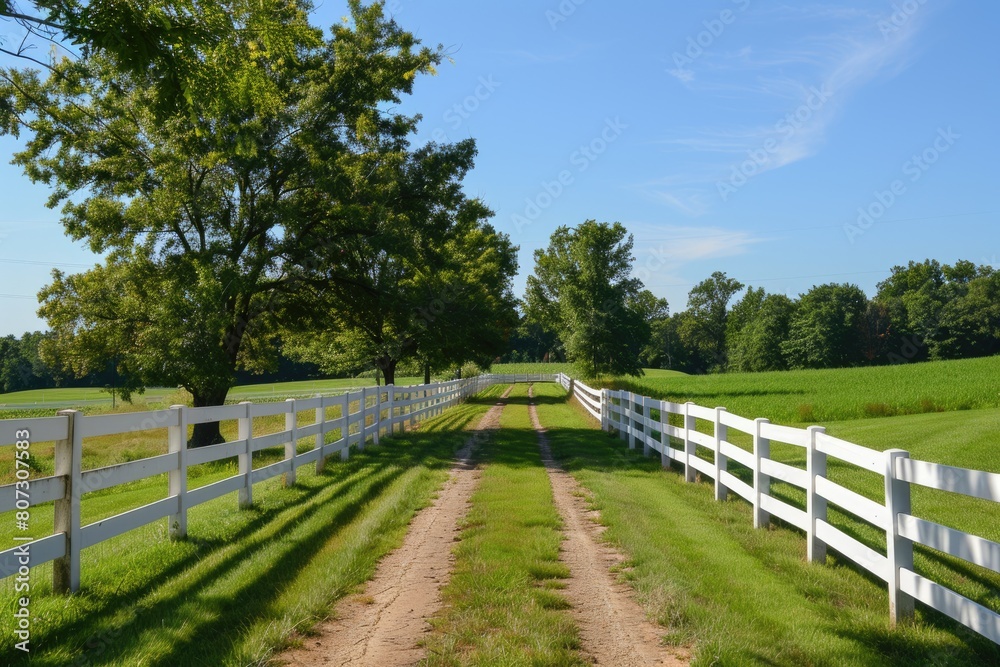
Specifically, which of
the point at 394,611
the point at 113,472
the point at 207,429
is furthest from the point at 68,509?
the point at 207,429

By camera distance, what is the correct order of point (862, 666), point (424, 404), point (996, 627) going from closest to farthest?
point (996, 627) → point (862, 666) → point (424, 404)

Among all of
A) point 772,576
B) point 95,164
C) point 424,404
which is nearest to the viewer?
point 772,576

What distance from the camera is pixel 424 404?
24.7 m

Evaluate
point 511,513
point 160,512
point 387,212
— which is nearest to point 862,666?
point 511,513

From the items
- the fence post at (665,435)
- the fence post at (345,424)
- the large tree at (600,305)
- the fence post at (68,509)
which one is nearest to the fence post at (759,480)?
the fence post at (665,435)

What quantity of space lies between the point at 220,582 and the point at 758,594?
4154mm

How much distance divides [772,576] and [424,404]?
19433mm

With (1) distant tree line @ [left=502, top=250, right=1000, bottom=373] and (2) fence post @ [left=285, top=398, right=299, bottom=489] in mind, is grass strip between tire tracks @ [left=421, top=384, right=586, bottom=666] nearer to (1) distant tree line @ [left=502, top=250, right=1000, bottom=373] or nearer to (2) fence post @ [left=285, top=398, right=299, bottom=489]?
(2) fence post @ [left=285, top=398, right=299, bottom=489]

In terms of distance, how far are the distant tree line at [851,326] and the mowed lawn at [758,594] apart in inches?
2220

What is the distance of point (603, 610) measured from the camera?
5.05 meters

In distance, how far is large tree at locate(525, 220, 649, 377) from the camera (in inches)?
1913

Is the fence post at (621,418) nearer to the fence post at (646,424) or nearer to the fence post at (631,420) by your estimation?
the fence post at (631,420)

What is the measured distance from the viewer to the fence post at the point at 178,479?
708cm

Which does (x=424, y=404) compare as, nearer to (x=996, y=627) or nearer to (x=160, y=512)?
(x=160, y=512)
